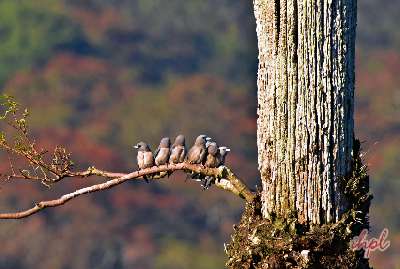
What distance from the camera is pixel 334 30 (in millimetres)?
8000

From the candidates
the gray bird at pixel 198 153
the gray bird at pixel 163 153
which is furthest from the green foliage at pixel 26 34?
the gray bird at pixel 198 153

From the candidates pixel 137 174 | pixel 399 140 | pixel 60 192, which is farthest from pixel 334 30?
pixel 399 140

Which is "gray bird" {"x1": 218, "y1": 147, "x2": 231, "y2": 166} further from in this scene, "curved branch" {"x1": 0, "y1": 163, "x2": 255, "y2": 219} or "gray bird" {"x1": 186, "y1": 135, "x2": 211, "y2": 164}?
"curved branch" {"x1": 0, "y1": 163, "x2": 255, "y2": 219}

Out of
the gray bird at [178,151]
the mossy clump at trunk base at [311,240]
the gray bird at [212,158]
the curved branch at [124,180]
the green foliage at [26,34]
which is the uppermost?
the green foliage at [26,34]

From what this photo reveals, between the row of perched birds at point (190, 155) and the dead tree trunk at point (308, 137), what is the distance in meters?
1.00

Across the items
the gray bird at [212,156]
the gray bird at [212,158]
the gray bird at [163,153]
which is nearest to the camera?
the gray bird at [212,158]

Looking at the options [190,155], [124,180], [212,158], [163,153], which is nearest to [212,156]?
[212,158]

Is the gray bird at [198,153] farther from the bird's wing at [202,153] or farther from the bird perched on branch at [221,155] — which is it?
the bird perched on branch at [221,155]

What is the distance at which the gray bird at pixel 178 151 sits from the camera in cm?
1065

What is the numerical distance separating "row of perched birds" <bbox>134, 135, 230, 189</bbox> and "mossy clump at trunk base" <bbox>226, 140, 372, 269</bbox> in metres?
0.93

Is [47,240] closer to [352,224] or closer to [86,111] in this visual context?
[86,111]

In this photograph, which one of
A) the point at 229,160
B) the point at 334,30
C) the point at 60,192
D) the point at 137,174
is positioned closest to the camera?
the point at 334,30

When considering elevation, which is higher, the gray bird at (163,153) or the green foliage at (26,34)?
the green foliage at (26,34)

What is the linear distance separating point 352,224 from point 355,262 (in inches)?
9.7
